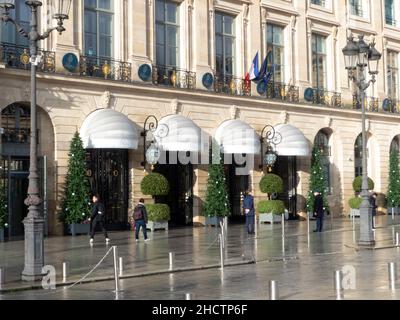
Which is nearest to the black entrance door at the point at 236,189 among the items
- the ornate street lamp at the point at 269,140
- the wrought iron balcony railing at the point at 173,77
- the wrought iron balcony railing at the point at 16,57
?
the ornate street lamp at the point at 269,140

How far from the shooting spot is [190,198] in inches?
1340

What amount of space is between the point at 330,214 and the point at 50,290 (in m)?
28.2

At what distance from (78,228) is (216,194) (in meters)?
7.57

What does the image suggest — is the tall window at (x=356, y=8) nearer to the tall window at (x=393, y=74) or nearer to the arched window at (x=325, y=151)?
the tall window at (x=393, y=74)

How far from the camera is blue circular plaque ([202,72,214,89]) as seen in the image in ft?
112

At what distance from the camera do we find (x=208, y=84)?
112 ft

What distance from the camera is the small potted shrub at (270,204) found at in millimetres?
34844

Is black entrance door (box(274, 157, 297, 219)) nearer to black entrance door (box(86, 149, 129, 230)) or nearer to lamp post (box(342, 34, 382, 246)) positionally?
black entrance door (box(86, 149, 129, 230))

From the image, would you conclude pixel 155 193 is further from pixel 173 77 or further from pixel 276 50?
pixel 276 50

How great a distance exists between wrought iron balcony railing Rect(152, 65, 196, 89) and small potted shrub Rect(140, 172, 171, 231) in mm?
4666

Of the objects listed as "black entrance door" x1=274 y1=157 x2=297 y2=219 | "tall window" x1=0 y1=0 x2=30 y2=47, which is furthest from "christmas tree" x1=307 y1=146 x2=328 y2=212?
"tall window" x1=0 y1=0 x2=30 y2=47

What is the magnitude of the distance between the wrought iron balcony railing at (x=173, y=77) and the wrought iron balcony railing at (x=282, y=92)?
5.19 meters
